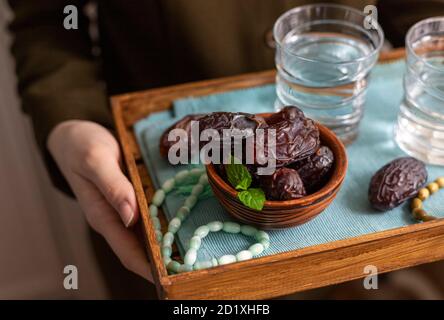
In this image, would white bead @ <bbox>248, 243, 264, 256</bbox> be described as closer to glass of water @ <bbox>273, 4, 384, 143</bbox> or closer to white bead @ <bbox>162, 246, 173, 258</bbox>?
white bead @ <bbox>162, 246, 173, 258</bbox>

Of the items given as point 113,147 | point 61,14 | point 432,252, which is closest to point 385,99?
point 432,252

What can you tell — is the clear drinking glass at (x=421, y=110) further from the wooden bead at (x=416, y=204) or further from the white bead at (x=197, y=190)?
the white bead at (x=197, y=190)

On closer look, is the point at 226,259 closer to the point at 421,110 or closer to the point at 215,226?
the point at 215,226

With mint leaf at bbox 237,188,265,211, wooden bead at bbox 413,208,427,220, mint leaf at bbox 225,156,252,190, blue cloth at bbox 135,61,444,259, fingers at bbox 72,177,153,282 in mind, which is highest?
mint leaf at bbox 225,156,252,190

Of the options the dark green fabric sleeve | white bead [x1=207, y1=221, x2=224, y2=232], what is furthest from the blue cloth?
the dark green fabric sleeve

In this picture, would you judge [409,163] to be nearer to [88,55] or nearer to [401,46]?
[401,46]

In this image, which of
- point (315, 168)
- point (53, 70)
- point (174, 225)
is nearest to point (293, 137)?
point (315, 168)
